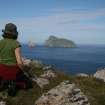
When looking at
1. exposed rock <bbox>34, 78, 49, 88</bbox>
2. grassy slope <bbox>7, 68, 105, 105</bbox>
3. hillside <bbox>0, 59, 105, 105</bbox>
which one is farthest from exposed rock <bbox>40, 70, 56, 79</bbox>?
exposed rock <bbox>34, 78, 49, 88</bbox>

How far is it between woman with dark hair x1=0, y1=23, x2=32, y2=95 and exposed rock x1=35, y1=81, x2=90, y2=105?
152cm

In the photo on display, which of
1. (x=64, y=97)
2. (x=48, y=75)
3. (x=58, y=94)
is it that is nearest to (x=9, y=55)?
(x=58, y=94)

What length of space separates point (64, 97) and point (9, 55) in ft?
9.70

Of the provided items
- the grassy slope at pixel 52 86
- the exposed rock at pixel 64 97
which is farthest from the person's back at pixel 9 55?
the exposed rock at pixel 64 97

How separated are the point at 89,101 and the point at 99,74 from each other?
8.57 meters

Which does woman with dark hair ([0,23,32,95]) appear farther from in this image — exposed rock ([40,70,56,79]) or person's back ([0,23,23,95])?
exposed rock ([40,70,56,79])

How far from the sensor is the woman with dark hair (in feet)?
42.5

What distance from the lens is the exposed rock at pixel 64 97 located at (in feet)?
42.6

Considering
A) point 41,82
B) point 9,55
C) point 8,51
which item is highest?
point 8,51

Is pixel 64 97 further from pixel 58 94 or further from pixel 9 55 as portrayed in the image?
pixel 9 55

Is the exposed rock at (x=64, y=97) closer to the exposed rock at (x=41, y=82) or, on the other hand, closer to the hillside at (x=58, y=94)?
the hillside at (x=58, y=94)

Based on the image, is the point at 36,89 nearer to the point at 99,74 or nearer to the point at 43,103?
the point at 43,103

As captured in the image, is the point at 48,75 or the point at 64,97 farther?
the point at 48,75

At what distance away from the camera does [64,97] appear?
1307 cm
